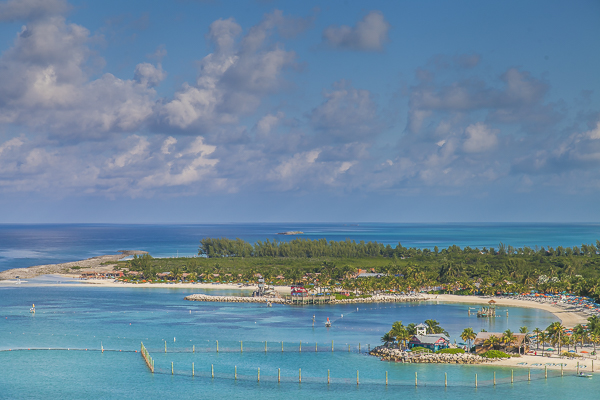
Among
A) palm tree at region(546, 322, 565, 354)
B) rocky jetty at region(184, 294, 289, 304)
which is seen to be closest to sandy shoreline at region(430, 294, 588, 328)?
palm tree at region(546, 322, 565, 354)

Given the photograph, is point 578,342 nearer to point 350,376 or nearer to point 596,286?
point 350,376

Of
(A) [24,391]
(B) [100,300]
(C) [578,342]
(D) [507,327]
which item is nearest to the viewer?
(A) [24,391]

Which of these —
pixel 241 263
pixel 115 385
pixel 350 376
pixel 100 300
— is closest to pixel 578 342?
pixel 350 376

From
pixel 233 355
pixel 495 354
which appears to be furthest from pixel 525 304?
pixel 233 355

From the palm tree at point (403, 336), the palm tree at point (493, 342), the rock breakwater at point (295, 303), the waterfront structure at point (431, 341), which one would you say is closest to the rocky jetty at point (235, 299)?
the rock breakwater at point (295, 303)

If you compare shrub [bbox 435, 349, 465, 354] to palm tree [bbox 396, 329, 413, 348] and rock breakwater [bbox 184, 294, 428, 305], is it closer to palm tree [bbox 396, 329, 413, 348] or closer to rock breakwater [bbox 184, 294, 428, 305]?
palm tree [bbox 396, 329, 413, 348]
